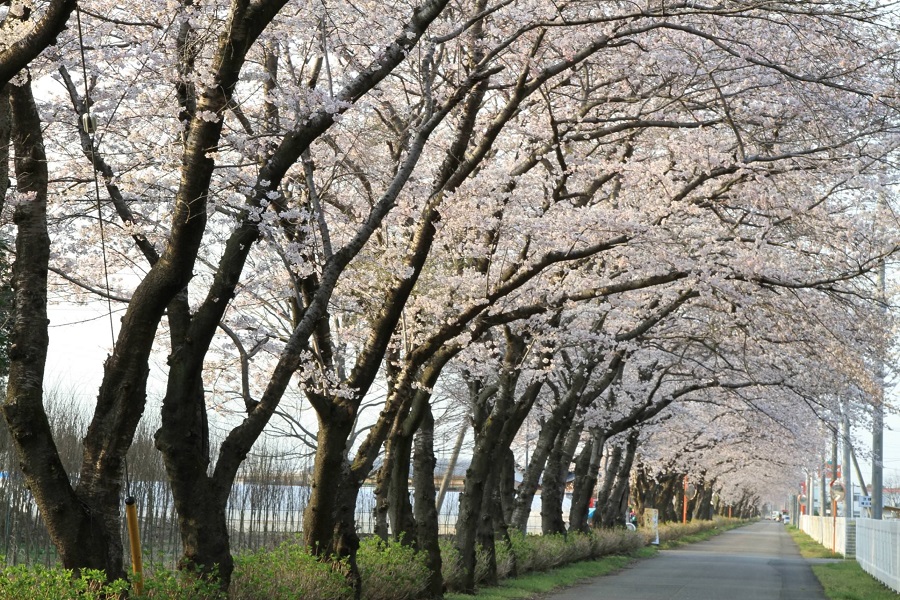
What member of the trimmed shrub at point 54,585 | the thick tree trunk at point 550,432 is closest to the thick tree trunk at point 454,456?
the thick tree trunk at point 550,432

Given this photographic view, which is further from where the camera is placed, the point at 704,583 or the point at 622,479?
the point at 622,479

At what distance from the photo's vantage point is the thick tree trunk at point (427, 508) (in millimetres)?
14844

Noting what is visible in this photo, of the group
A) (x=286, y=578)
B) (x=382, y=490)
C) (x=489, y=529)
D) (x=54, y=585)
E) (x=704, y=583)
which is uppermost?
(x=382, y=490)

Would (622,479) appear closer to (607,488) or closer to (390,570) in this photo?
(607,488)

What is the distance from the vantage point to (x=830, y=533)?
43.9 meters

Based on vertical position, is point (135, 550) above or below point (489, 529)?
above

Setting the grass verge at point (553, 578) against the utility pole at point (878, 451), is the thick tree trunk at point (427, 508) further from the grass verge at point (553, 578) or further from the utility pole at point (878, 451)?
the utility pole at point (878, 451)

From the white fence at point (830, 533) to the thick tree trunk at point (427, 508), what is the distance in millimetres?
24479

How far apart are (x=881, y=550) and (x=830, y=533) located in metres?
23.4

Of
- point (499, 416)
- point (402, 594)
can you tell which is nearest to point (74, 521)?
point (402, 594)

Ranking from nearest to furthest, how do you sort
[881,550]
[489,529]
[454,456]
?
[489,529] < [881,550] < [454,456]

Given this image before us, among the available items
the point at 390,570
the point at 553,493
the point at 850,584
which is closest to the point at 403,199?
the point at 390,570

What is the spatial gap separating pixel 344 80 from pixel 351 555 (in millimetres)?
5804

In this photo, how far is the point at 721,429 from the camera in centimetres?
4859
